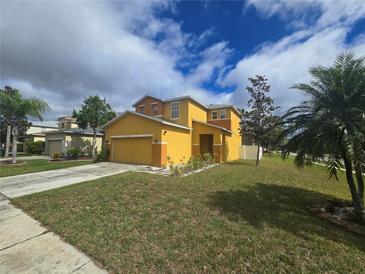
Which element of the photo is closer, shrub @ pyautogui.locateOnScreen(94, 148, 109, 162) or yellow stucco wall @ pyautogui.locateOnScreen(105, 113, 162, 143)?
yellow stucco wall @ pyautogui.locateOnScreen(105, 113, 162, 143)

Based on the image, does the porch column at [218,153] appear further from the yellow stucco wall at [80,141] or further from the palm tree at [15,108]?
the yellow stucco wall at [80,141]

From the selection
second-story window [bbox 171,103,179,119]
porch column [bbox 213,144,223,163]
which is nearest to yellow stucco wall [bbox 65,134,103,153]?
second-story window [bbox 171,103,179,119]

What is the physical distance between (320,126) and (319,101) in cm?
108

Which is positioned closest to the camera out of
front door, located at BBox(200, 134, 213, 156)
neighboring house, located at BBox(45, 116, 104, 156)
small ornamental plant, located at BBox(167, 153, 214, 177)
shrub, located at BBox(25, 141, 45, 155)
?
small ornamental plant, located at BBox(167, 153, 214, 177)

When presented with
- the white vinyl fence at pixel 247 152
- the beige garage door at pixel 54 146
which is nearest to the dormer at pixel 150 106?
the beige garage door at pixel 54 146

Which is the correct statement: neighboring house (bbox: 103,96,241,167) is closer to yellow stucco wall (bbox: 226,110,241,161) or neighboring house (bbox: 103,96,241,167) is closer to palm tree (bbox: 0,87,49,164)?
yellow stucco wall (bbox: 226,110,241,161)

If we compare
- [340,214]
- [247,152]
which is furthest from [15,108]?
[247,152]

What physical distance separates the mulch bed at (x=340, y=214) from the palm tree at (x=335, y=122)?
0.32 meters

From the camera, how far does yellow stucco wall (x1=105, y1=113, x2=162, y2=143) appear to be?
600 inches

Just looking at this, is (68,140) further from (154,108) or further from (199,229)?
(199,229)

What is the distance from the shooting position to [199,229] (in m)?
4.80

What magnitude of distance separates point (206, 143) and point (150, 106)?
7.71 m

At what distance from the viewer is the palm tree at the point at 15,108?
53.6 ft

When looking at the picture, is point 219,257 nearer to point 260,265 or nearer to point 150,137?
point 260,265
